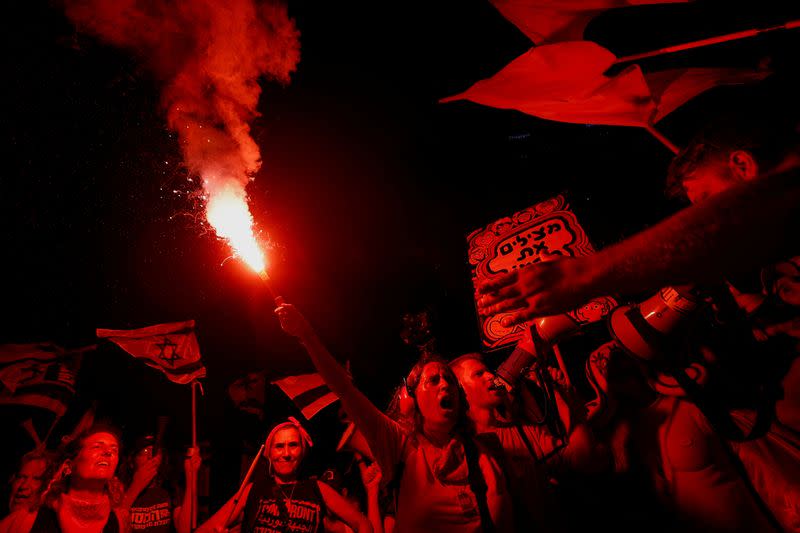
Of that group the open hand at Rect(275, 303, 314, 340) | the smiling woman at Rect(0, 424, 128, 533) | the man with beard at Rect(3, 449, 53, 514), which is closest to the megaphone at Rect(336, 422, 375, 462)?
the smiling woman at Rect(0, 424, 128, 533)

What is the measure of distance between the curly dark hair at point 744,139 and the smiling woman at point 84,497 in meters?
7.41

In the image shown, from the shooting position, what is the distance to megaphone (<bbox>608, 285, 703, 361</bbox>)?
103 inches

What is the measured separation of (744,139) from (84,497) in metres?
7.84

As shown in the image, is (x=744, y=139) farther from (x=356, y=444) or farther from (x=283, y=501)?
(x=283, y=501)

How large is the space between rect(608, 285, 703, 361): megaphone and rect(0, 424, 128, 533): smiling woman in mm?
6574

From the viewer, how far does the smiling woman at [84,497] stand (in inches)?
179

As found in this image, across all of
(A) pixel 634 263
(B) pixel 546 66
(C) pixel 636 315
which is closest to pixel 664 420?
(C) pixel 636 315

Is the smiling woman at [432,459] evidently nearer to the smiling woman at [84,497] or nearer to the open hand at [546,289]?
the open hand at [546,289]

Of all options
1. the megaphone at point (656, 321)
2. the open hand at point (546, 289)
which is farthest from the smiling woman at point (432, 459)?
the open hand at point (546, 289)

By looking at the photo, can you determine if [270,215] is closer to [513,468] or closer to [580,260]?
[513,468]

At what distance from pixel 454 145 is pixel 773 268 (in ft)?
27.5

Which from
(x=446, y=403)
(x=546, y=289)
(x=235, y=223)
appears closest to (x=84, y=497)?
(x=235, y=223)

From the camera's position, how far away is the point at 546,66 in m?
4.59

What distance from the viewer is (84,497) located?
16.3 feet
